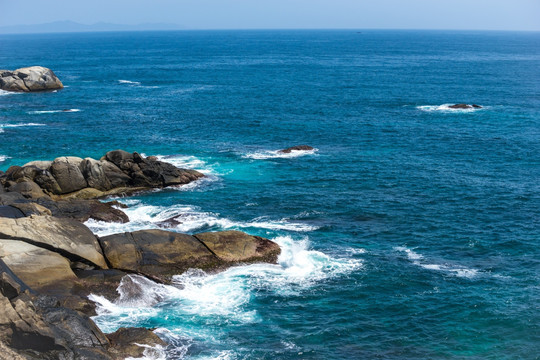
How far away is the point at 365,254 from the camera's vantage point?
52.8m

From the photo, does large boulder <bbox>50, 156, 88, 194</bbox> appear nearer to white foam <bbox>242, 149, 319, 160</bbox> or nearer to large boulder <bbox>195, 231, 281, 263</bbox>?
large boulder <bbox>195, 231, 281, 263</bbox>

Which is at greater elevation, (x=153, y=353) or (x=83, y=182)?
(x=83, y=182)

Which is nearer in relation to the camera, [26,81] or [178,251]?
[178,251]

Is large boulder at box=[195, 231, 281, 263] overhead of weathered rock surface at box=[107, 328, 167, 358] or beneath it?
overhead

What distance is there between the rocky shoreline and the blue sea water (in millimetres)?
1876

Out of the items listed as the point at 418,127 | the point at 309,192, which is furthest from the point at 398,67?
the point at 309,192

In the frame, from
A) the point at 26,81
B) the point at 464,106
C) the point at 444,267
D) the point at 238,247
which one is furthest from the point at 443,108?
the point at 26,81

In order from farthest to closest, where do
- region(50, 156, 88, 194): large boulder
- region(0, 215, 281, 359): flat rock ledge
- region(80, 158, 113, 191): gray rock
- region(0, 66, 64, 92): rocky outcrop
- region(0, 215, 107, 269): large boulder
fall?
1. region(0, 66, 64, 92): rocky outcrop
2. region(80, 158, 113, 191): gray rock
3. region(50, 156, 88, 194): large boulder
4. region(0, 215, 107, 269): large boulder
5. region(0, 215, 281, 359): flat rock ledge

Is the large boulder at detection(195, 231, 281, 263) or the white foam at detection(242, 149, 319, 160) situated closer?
the large boulder at detection(195, 231, 281, 263)

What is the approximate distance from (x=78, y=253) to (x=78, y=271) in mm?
1459

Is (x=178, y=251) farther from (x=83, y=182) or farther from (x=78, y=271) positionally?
(x=83, y=182)

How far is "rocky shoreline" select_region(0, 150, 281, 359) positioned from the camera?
31562 millimetres

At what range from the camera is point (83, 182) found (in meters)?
67.1

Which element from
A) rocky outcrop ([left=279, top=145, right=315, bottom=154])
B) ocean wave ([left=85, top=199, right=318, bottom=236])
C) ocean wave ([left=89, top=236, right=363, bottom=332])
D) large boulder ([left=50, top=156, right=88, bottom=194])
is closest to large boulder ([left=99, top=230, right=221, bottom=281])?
ocean wave ([left=89, top=236, right=363, bottom=332])
